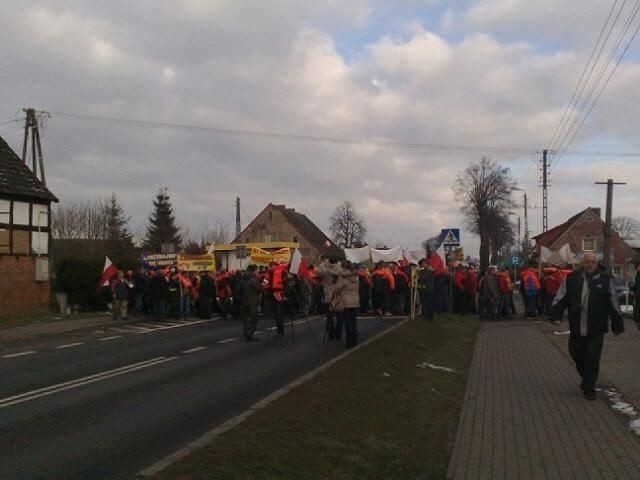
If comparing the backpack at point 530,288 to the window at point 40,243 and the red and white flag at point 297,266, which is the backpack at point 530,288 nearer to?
the red and white flag at point 297,266

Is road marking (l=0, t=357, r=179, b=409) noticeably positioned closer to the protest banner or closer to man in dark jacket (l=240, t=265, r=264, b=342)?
man in dark jacket (l=240, t=265, r=264, b=342)

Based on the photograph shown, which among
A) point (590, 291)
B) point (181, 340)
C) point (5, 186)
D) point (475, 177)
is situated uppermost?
point (475, 177)

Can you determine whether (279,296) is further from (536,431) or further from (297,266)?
(536,431)

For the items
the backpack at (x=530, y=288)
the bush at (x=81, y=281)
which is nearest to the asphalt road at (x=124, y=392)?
the backpack at (x=530, y=288)

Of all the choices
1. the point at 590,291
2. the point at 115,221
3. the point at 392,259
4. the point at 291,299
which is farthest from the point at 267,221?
Answer: the point at 590,291

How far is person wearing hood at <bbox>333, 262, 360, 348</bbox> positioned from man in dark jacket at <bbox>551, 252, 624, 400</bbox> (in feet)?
18.9

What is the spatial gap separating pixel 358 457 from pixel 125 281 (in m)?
21.9

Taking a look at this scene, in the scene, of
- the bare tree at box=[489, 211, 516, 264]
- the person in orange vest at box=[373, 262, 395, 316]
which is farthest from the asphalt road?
the bare tree at box=[489, 211, 516, 264]

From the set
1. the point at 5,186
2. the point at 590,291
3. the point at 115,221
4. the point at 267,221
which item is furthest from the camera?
the point at 267,221

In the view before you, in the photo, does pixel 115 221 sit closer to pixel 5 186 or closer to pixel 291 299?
pixel 5 186

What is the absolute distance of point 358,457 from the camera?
6.56 m

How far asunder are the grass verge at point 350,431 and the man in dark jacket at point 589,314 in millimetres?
1615

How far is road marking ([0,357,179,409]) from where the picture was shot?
10508mm

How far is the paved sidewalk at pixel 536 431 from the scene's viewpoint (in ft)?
22.1
